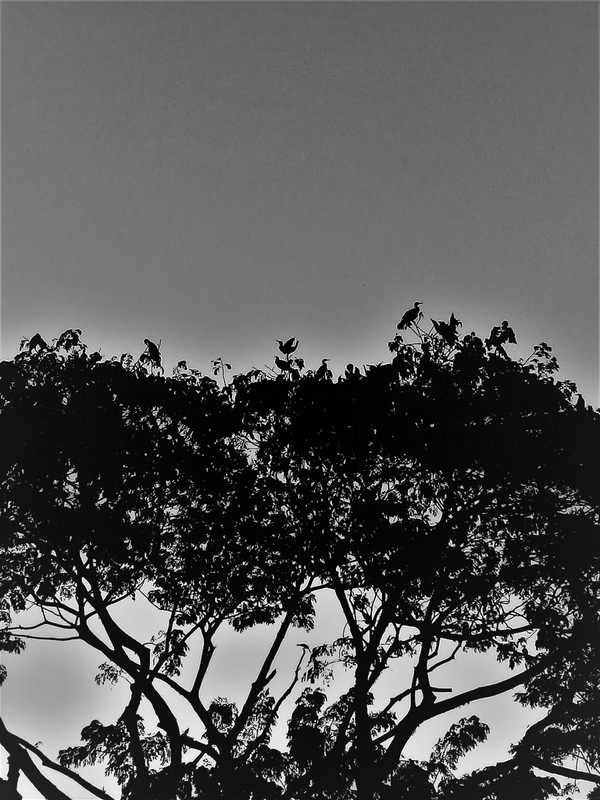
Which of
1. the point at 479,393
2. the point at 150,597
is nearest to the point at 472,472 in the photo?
the point at 479,393

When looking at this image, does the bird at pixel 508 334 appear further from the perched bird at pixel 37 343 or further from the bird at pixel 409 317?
the perched bird at pixel 37 343

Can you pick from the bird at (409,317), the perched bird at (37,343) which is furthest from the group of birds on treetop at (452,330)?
the perched bird at (37,343)

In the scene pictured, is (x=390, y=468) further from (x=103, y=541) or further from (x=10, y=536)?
(x=10, y=536)

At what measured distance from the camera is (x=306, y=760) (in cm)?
1426

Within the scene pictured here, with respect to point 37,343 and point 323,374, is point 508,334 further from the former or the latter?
point 37,343

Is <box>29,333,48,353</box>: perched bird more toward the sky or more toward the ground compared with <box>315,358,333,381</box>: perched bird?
more toward the sky

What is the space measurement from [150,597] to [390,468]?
16.2 ft

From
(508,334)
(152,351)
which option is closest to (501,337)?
(508,334)

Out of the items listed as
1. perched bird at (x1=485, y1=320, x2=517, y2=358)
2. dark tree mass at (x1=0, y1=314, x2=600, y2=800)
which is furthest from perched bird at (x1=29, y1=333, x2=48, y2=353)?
perched bird at (x1=485, y1=320, x2=517, y2=358)

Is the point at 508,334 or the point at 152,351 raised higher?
the point at 152,351

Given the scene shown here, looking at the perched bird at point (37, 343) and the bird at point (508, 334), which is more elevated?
the perched bird at point (37, 343)

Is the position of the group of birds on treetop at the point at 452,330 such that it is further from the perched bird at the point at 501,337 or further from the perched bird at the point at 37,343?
the perched bird at the point at 37,343

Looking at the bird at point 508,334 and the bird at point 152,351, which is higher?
the bird at point 152,351

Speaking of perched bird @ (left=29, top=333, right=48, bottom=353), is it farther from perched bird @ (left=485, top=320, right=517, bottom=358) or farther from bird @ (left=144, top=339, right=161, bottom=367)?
perched bird @ (left=485, top=320, right=517, bottom=358)
